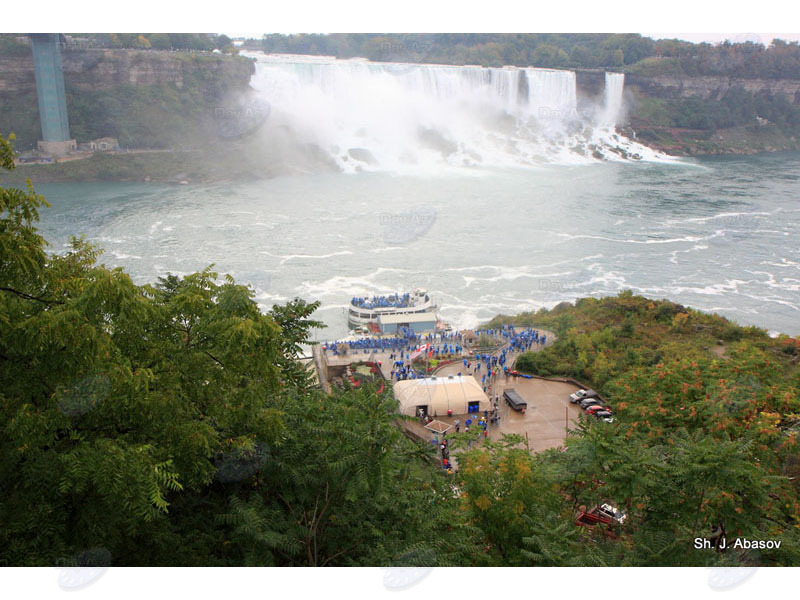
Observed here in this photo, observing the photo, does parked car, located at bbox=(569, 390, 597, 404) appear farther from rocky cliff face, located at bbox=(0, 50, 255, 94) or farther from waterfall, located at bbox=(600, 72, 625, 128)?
waterfall, located at bbox=(600, 72, 625, 128)

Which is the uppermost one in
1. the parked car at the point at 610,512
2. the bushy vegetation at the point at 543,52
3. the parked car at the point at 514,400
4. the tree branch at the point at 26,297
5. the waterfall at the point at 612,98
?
the bushy vegetation at the point at 543,52

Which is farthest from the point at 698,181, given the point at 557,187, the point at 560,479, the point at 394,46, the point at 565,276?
the point at 560,479

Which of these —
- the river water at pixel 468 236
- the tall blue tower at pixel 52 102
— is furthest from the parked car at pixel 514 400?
the tall blue tower at pixel 52 102

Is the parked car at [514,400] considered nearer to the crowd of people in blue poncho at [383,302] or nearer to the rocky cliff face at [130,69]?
the crowd of people in blue poncho at [383,302]

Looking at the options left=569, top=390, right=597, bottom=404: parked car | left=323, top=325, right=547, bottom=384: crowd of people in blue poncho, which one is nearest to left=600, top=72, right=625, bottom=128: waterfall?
left=323, top=325, right=547, bottom=384: crowd of people in blue poncho

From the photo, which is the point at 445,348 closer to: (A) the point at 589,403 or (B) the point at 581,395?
(B) the point at 581,395

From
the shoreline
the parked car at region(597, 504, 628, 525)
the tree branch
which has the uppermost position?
the tree branch

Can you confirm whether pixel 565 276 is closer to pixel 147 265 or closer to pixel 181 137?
pixel 147 265
